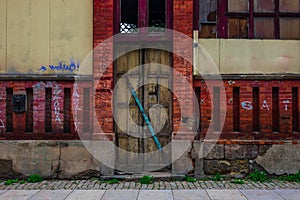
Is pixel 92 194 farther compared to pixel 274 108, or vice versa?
pixel 274 108

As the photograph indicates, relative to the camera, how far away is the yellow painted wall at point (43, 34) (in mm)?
8000

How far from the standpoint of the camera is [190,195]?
21.7 feet

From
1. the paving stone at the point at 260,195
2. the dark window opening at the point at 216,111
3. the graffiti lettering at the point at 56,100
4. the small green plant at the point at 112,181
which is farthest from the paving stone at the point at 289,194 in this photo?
the graffiti lettering at the point at 56,100

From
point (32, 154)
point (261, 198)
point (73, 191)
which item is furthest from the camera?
point (32, 154)

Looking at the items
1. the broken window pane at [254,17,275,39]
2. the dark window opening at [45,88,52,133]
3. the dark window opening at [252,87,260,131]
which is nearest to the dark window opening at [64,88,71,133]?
the dark window opening at [45,88,52,133]

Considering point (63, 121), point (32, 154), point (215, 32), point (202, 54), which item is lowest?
point (32, 154)

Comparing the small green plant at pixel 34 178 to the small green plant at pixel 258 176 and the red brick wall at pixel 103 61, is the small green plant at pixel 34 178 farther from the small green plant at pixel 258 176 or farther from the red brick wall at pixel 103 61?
the small green plant at pixel 258 176

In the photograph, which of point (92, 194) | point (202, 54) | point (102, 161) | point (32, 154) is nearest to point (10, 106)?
point (32, 154)

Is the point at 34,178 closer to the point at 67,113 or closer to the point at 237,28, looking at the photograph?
the point at 67,113

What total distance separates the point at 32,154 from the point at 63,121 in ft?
3.16

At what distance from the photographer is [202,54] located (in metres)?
8.10

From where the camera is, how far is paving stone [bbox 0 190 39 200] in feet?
21.1

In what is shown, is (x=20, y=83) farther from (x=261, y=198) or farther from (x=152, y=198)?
(x=261, y=198)

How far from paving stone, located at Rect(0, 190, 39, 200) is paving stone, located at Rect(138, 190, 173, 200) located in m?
2.05
